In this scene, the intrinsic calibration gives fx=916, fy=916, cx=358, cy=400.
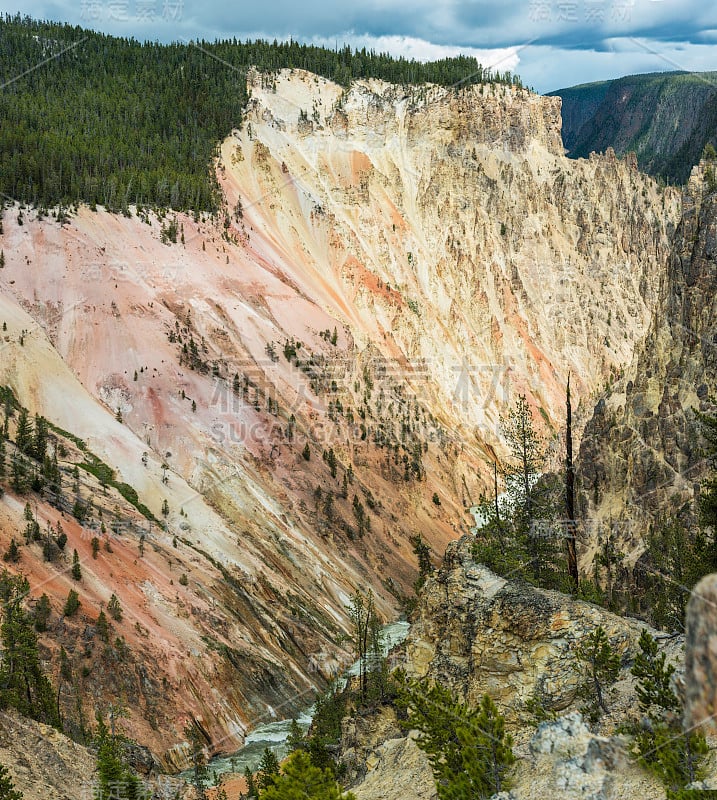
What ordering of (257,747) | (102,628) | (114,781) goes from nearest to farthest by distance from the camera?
(114,781)
(102,628)
(257,747)

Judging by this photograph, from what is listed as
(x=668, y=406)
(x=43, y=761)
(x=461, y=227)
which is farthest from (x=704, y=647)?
(x=461, y=227)

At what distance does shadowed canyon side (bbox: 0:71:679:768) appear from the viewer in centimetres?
3859

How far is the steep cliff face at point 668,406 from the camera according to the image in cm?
4291

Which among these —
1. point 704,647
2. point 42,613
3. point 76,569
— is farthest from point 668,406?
point 704,647

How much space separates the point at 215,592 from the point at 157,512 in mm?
6191

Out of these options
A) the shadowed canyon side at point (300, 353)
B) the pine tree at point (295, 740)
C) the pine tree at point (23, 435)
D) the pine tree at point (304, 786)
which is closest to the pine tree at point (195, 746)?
the shadowed canyon side at point (300, 353)

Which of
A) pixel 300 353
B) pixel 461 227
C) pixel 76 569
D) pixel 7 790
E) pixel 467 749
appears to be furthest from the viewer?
pixel 461 227

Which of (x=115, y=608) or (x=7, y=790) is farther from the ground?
(x=7, y=790)

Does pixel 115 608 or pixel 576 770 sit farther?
pixel 115 608

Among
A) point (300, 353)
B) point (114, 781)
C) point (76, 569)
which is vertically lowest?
point (76, 569)

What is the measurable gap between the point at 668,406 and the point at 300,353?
2860 centimetres

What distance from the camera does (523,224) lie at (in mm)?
102438

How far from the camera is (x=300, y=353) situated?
6556 cm

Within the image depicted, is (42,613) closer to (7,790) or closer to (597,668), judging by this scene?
(7,790)
